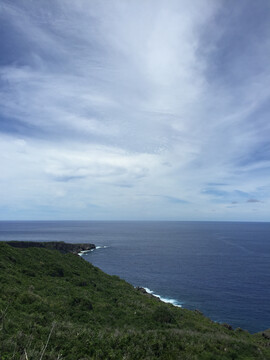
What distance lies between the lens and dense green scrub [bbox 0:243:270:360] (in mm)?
15047

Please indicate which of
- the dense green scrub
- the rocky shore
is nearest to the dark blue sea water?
the rocky shore

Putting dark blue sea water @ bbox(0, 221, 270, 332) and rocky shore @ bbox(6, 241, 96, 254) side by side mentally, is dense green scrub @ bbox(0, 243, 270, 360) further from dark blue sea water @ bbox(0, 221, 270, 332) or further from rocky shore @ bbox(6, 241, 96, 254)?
rocky shore @ bbox(6, 241, 96, 254)

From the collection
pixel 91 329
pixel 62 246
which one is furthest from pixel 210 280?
pixel 62 246

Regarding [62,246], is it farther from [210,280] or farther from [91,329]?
[91,329]

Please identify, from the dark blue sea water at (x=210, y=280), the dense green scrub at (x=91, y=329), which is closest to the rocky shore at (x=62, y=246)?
the dark blue sea water at (x=210, y=280)

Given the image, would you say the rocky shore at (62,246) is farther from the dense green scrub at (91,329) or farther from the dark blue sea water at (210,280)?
the dense green scrub at (91,329)

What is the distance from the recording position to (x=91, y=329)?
66.8 ft

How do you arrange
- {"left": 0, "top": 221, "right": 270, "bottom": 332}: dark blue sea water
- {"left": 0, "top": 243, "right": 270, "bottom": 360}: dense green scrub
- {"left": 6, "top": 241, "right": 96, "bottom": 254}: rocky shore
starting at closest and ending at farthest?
1. {"left": 0, "top": 243, "right": 270, "bottom": 360}: dense green scrub
2. {"left": 0, "top": 221, "right": 270, "bottom": 332}: dark blue sea water
3. {"left": 6, "top": 241, "right": 96, "bottom": 254}: rocky shore

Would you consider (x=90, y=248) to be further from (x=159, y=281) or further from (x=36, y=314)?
(x=36, y=314)

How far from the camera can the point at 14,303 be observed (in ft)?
71.1

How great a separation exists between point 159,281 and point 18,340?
193 ft

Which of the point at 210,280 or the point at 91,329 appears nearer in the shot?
the point at 91,329

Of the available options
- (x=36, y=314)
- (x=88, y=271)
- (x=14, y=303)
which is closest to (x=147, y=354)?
(x=36, y=314)

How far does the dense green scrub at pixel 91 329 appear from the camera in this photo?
49.4 ft
